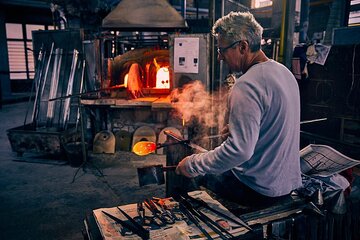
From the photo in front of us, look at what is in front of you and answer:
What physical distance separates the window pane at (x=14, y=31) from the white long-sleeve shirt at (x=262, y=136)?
62.4 feet

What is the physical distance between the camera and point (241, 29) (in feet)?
8.63

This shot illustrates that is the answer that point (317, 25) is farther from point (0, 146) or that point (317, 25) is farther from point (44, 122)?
point (0, 146)

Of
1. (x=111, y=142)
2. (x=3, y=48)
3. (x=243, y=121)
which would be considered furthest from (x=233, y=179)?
(x=3, y=48)

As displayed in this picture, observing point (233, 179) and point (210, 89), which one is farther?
point (210, 89)

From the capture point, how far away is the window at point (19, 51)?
18297mm

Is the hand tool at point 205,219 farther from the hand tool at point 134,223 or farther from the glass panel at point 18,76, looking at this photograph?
the glass panel at point 18,76

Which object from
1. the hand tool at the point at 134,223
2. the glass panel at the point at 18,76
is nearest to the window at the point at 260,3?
the glass panel at the point at 18,76

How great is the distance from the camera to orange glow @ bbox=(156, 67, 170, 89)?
28.2ft

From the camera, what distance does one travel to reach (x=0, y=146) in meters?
9.38

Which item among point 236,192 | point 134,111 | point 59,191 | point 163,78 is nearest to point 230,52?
point 236,192

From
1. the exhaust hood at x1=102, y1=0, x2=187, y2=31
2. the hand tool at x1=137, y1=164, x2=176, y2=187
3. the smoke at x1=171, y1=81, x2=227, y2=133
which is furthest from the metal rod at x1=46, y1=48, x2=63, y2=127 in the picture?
the hand tool at x1=137, y1=164, x2=176, y2=187

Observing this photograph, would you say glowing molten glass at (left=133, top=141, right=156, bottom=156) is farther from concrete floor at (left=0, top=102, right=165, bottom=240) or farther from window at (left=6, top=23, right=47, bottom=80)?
window at (left=6, top=23, right=47, bottom=80)

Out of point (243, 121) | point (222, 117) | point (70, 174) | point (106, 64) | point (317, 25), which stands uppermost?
point (317, 25)

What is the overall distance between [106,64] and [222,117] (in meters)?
3.33
